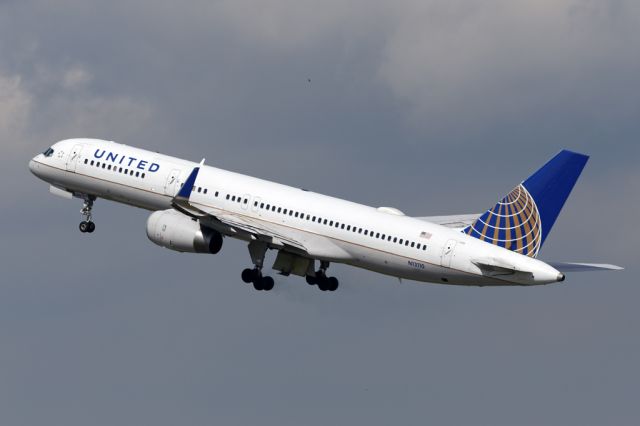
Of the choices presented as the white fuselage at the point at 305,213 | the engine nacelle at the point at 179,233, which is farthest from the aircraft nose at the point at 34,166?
the engine nacelle at the point at 179,233

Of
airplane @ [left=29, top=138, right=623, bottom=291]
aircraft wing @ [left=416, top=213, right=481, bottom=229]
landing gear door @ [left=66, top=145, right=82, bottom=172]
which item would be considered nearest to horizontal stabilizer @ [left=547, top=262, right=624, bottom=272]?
airplane @ [left=29, top=138, right=623, bottom=291]

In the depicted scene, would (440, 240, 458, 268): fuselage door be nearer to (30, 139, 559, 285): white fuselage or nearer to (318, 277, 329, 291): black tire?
(30, 139, 559, 285): white fuselage

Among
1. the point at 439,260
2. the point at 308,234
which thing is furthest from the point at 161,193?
the point at 439,260

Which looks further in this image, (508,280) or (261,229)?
(261,229)

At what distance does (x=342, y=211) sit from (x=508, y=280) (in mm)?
10292

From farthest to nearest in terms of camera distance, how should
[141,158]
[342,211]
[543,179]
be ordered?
[141,158] < [342,211] < [543,179]

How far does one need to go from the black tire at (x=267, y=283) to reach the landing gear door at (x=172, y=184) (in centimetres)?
688

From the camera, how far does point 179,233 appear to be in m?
89.3

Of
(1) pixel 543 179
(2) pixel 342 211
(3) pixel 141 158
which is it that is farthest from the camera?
(3) pixel 141 158

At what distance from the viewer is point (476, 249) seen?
85062 mm

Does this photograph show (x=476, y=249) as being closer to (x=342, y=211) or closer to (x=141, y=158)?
(x=342, y=211)

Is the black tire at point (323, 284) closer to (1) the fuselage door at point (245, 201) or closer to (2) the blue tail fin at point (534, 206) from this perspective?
(1) the fuselage door at point (245, 201)

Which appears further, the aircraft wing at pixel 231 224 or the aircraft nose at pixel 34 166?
the aircraft nose at pixel 34 166

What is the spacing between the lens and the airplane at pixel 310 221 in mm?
84250
